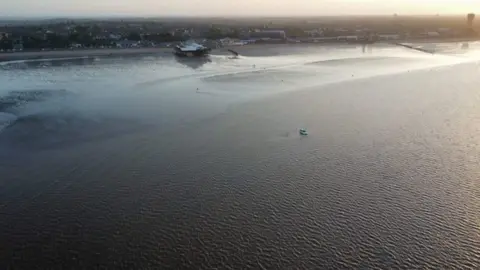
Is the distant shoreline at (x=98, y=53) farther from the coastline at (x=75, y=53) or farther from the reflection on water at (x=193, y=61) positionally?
the reflection on water at (x=193, y=61)

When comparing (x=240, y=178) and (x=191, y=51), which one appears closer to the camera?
(x=240, y=178)

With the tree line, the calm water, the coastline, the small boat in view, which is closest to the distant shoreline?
the coastline

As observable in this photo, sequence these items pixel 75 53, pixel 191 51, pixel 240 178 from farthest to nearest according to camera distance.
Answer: pixel 75 53 < pixel 191 51 < pixel 240 178

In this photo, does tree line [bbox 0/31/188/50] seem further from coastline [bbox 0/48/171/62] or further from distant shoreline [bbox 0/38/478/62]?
coastline [bbox 0/48/171/62]

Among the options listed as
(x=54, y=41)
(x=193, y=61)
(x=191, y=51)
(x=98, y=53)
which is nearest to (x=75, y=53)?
(x=98, y=53)

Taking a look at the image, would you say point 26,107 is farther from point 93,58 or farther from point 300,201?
point 93,58

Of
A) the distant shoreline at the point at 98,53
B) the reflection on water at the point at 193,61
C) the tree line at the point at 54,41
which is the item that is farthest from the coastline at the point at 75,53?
the reflection on water at the point at 193,61

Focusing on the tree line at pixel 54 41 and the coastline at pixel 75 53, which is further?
the tree line at pixel 54 41

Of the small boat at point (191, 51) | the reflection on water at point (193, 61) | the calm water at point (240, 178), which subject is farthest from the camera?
the small boat at point (191, 51)

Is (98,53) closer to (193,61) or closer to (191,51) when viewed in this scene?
(191,51)

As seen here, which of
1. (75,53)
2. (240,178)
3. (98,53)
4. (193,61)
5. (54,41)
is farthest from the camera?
(54,41)
